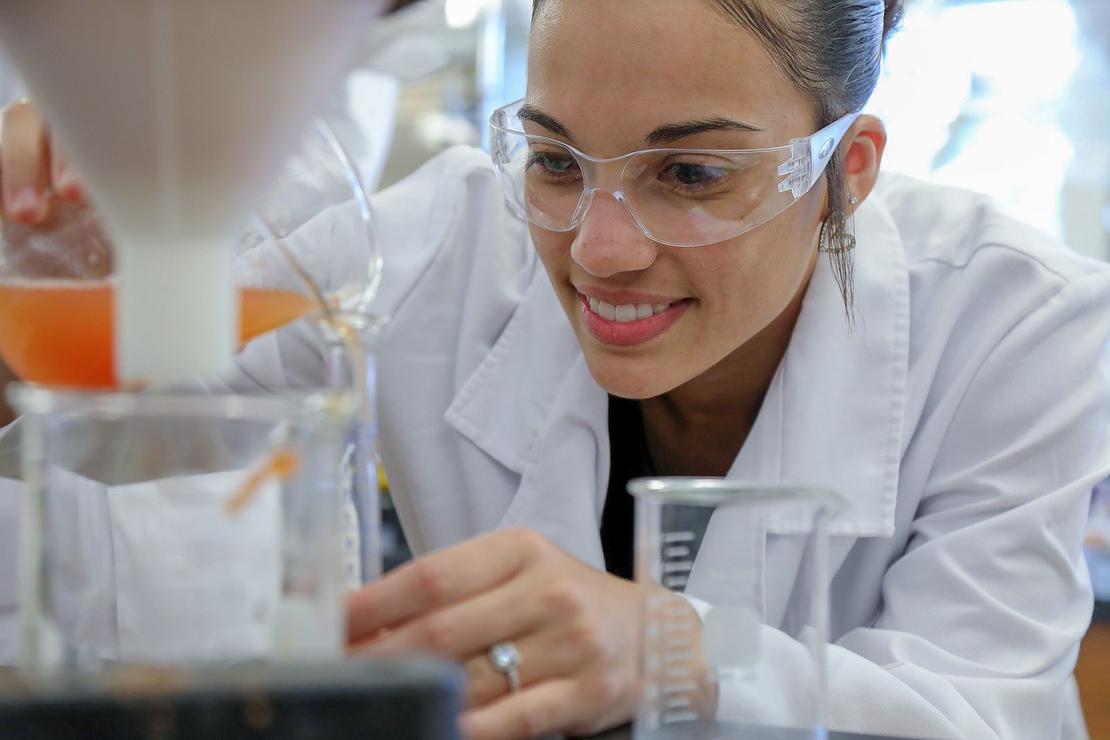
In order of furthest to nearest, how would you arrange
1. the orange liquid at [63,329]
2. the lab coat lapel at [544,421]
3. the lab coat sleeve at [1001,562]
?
the lab coat lapel at [544,421]
the lab coat sleeve at [1001,562]
the orange liquid at [63,329]

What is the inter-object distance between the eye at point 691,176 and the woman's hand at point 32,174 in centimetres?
70

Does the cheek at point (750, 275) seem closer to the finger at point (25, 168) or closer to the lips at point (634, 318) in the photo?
the lips at point (634, 318)

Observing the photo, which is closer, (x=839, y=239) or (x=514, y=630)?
(x=514, y=630)

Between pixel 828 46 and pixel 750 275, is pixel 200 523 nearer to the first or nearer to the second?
pixel 750 275

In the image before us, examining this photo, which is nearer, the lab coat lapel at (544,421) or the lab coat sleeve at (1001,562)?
the lab coat sleeve at (1001,562)

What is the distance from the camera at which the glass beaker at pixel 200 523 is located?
2.04ft

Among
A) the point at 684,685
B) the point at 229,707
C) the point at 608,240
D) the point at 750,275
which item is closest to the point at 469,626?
the point at 684,685

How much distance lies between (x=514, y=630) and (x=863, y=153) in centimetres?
105

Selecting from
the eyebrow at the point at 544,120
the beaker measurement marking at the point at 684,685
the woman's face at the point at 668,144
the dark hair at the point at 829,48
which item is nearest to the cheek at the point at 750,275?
the woman's face at the point at 668,144

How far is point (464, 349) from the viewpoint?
182 centimetres

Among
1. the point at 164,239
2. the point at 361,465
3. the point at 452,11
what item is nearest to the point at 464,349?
the point at 361,465

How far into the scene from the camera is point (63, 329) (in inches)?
29.3

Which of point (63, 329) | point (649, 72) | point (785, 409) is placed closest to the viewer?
point (63, 329)

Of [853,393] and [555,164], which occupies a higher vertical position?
[555,164]
